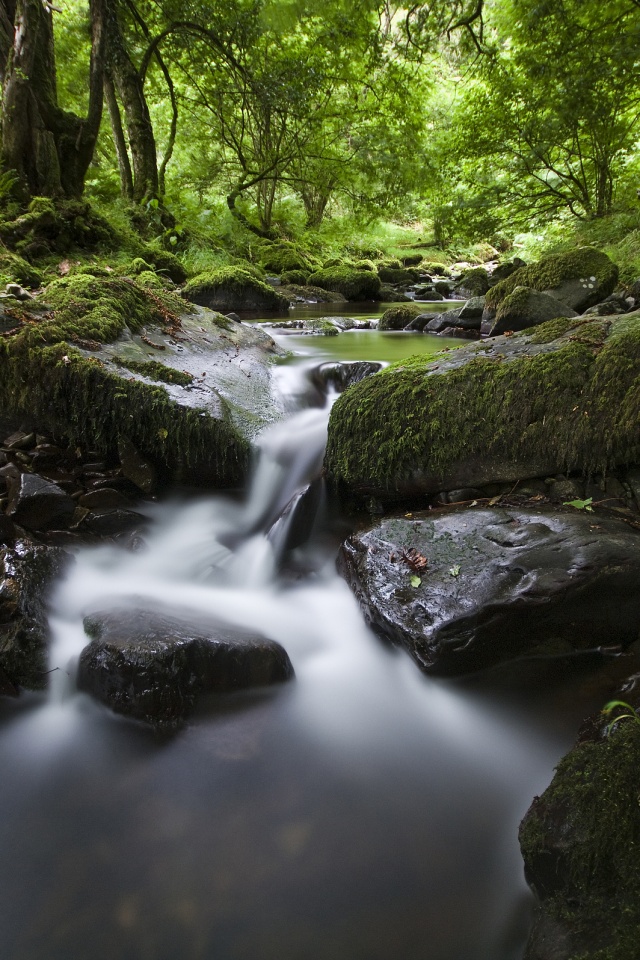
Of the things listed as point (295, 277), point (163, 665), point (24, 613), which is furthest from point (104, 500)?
point (295, 277)

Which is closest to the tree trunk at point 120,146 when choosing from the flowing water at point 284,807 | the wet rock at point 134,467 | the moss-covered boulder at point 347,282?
the moss-covered boulder at point 347,282

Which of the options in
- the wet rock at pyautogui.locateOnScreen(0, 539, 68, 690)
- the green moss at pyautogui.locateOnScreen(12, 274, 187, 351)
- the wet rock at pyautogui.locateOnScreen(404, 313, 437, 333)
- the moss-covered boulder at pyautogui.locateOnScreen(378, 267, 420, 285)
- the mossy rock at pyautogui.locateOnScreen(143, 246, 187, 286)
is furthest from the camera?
the moss-covered boulder at pyautogui.locateOnScreen(378, 267, 420, 285)

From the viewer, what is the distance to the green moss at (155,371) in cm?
388

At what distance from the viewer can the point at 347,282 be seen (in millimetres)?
14406

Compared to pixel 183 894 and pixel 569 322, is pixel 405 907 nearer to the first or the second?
pixel 183 894

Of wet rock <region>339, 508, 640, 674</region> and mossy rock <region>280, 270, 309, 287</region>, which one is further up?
mossy rock <region>280, 270, 309, 287</region>

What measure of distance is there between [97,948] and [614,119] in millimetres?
13556

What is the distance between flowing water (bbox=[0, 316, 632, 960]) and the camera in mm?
1648

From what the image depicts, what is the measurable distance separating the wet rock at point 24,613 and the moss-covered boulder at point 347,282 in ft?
43.2

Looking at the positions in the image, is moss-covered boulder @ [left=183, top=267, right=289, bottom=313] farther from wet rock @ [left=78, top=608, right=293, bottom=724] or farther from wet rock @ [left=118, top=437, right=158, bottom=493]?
wet rock @ [left=78, top=608, right=293, bottom=724]

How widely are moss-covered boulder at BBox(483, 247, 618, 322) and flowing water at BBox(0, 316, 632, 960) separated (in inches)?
236

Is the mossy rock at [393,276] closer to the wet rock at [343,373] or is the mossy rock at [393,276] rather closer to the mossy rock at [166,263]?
the mossy rock at [166,263]

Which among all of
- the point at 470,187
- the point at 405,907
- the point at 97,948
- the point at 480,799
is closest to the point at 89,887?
the point at 97,948

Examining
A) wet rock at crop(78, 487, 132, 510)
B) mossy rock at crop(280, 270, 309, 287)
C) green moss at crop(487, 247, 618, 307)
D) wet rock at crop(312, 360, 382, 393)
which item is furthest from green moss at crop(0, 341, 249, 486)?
mossy rock at crop(280, 270, 309, 287)
